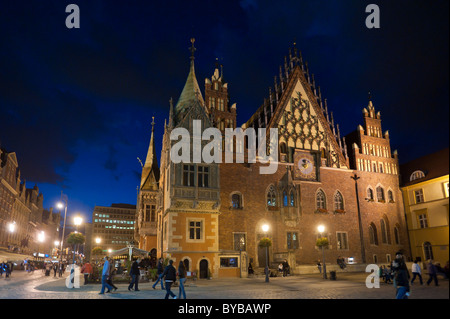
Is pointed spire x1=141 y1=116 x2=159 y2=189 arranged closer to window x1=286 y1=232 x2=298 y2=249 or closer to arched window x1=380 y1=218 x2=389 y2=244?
window x1=286 y1=232 x2=298 y2=249

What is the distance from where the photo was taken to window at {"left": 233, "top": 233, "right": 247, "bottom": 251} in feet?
104

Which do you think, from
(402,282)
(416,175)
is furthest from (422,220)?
(402,282)

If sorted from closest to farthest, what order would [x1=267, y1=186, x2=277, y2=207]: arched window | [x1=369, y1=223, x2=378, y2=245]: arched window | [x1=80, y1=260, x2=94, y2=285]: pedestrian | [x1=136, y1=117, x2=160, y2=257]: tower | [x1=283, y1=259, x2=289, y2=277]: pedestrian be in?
[x1=80, y1=260, x2=94, y2=285]: pedestrian → [x1=283, y1=259, x2=289, y2=277]: pedestrian → [x1=267, y1=186, x2=277, y2=207]: arched window → [x1=369, y1=223, x2=378, y2=245]: arched window → [x1=136, y1=117, x2=160, y2=257]: tower

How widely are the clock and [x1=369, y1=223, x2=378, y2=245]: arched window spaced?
909cm

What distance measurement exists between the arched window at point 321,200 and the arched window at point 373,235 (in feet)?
19.6

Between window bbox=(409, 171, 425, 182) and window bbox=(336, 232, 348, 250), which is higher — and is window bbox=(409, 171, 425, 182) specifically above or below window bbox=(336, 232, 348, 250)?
above

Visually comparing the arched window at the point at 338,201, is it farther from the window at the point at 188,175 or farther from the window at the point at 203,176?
the window at the point at 188,175

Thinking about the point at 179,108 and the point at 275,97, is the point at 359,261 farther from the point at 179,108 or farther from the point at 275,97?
the point at 179,108

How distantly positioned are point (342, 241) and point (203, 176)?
16561mm

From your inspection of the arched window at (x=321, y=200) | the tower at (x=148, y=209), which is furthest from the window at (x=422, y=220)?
the tower at (x=148, y=209)

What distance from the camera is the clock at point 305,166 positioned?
35.6m

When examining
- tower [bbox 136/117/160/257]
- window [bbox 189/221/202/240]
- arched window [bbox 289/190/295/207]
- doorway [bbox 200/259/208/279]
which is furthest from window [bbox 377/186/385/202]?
tower [bbox 136/117/160/257]

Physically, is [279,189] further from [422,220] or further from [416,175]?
[416,175]
